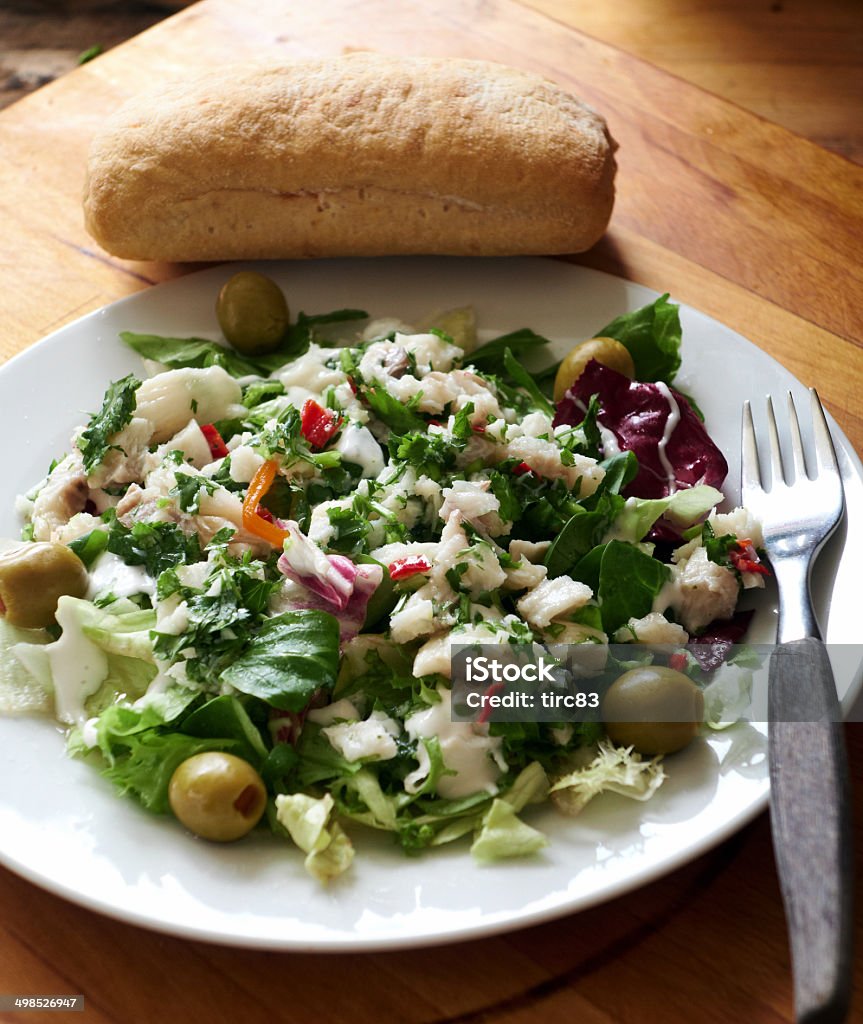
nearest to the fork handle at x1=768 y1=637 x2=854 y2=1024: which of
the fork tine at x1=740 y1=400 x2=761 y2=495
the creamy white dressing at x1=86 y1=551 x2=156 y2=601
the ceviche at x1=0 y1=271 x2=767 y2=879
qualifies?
the ceviche at x1=0 y1=271 x2=767 y2=879

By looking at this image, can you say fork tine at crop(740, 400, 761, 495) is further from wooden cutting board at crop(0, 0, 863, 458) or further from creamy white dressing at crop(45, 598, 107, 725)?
creamy white dressing at crop(45, 598, 107, 725)

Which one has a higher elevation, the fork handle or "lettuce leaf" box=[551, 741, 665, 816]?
the fork handle

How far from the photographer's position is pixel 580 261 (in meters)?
3.46

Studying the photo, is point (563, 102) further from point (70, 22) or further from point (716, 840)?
point (70, 22)

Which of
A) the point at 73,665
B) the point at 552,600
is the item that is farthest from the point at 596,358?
the point at 73,665

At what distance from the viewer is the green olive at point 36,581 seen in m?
2.36

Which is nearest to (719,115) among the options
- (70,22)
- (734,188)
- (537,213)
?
(734,188)

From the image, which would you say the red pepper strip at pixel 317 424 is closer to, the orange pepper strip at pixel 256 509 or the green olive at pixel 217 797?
the orange pepper strip at pixel 256 509

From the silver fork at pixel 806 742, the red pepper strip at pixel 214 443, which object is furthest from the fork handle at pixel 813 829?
the red pepper strip at pixel 214 443

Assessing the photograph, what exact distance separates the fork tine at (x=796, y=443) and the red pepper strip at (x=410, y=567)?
0.88 metres

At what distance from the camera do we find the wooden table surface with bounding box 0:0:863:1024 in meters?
1.90

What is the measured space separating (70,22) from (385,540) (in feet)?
16.8

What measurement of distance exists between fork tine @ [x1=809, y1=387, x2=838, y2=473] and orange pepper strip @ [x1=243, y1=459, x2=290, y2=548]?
120 cm

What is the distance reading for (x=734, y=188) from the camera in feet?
12.2
